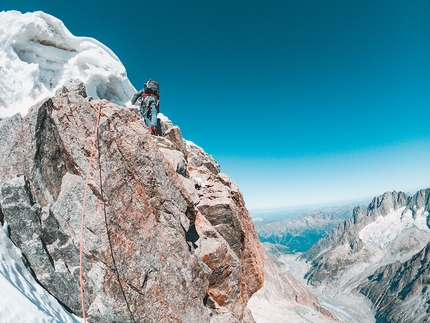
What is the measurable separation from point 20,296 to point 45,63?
20886mm

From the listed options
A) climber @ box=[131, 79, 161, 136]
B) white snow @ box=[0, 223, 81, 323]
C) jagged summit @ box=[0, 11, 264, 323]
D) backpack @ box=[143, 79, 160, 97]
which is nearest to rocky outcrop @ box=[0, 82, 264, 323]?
jagged summit @ box=[0, 11, 264, 323]

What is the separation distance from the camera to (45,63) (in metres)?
22.8

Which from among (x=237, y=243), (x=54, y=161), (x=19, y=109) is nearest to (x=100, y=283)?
(x=54, y=161)

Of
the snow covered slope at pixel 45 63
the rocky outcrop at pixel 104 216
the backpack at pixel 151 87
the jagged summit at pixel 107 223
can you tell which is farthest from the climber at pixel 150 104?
the rocky outcrop at pixel 104 216

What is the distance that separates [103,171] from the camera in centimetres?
Result: 1233

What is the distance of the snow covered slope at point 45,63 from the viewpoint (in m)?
19.0

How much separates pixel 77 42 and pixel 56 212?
1979cm

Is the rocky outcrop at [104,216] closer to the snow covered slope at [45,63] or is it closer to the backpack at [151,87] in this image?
the snow covered slope at [45,63]

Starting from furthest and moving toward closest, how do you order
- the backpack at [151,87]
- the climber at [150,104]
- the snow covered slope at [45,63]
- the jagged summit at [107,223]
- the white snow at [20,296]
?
the backpack at [151,87] → the climber at [150,104] → the snow covered slope at [45,63] → the jagged summit at [107,223] → the white snow at [20,296]

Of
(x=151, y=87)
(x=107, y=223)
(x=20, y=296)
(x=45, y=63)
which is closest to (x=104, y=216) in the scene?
(x=107, y=223)

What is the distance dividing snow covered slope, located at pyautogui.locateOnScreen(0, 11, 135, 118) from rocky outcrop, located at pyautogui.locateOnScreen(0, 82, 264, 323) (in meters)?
7.50

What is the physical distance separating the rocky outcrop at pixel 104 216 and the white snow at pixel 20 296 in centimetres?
36

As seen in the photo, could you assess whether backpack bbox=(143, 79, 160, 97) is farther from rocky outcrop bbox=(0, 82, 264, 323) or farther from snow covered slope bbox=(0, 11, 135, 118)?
rocky outcrop bbox=(0, 82, 264, 323)

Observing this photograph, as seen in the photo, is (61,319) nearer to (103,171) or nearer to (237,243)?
(103,171)
